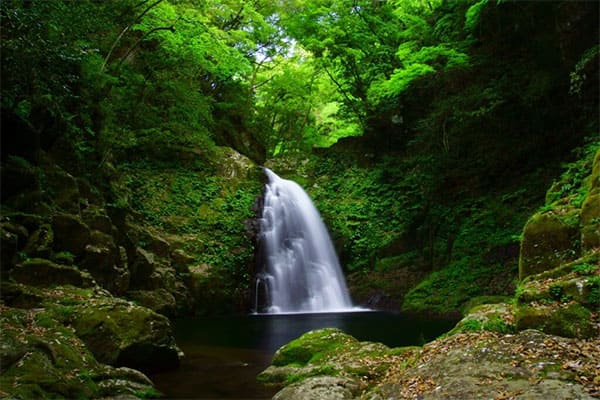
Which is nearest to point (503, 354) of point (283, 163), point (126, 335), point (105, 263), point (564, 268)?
point (564, 268)

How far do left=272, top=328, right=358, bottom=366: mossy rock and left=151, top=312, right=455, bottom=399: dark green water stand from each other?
539 mm

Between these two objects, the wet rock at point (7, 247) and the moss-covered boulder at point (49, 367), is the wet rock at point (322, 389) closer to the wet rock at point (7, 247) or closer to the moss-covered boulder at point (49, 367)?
the moss-covered boulder at point (49, 367)

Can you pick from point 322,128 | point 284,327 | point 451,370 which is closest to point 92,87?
point 284,327

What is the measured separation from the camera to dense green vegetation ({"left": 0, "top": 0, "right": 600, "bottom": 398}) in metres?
6.82

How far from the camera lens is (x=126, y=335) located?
6691 mm

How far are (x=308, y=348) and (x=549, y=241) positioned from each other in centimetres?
438

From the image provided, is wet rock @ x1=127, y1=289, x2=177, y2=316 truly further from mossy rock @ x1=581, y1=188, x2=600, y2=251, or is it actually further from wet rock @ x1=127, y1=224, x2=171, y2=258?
mossy rock @ x1=581, y1=188, x2=600, y2=251

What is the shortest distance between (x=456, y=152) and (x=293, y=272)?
763cm

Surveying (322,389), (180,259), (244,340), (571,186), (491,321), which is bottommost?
(244,340)

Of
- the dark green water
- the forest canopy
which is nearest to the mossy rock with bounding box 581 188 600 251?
the dark green water

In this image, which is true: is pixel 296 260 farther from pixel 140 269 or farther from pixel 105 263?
pixel 105 263

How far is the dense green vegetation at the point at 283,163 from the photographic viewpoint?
6.82m

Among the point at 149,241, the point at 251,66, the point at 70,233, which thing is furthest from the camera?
the point at 251,66

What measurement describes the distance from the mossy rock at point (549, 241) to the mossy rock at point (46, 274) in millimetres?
8317
